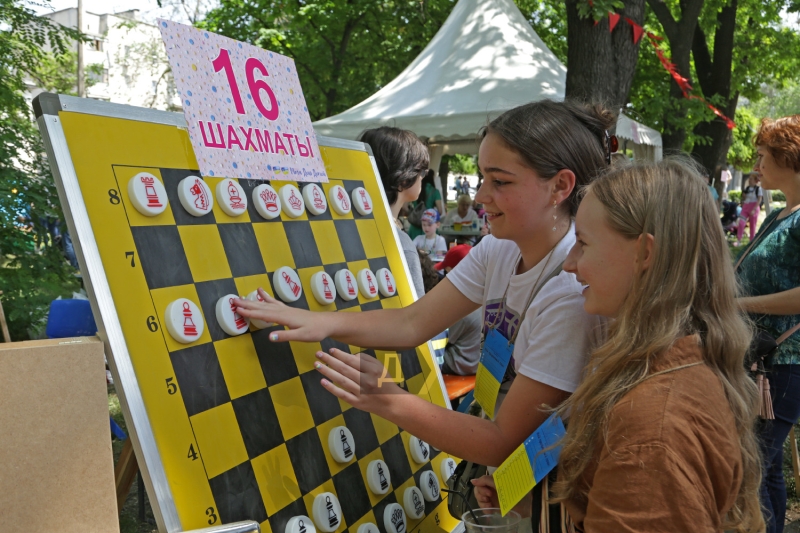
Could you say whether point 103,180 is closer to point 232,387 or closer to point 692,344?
point 232,387

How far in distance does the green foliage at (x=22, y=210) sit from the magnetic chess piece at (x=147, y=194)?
266cm

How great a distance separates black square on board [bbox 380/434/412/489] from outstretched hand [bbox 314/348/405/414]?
386mm

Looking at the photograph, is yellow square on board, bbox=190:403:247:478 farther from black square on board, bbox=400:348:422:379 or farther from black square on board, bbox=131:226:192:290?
black square on board, bbox=400:348:422:379

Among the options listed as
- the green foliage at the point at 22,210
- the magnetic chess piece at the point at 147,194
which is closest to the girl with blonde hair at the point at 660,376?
the magnetic chess piece at the point at 147,194

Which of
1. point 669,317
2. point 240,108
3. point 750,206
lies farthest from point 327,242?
point 750,206

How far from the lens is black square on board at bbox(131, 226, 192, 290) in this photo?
1.33 m

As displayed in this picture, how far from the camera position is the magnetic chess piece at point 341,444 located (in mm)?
1601

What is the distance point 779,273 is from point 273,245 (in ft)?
6.76

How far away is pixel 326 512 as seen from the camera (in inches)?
59.4

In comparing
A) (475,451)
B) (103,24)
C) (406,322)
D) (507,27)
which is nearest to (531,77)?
(507,27)

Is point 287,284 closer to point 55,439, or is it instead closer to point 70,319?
point 55,439

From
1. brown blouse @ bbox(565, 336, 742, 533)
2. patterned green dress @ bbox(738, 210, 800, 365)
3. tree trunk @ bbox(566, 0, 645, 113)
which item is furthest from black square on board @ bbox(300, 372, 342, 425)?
tree trunk @ bbox(566, 0, 645, 113)

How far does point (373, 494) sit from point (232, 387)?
0.53m

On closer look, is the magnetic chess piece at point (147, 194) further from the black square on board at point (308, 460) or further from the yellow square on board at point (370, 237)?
the yellow square on board at point (370, 237)
